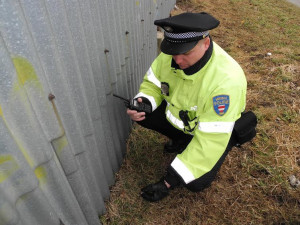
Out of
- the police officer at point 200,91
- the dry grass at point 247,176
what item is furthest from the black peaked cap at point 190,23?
the dry grass at point 247,176

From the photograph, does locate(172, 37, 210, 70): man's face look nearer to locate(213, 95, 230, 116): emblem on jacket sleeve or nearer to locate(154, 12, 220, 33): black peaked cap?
locate(154, 12, 220, 33): black peaked cap

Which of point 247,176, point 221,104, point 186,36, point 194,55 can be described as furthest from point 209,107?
point 247,176

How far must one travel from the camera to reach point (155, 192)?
7.56 feet

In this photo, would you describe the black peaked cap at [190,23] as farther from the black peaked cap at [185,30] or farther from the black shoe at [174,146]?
the black shoe at [174,146]

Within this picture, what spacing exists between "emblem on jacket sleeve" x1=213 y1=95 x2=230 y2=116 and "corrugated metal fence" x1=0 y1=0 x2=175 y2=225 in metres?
0.88

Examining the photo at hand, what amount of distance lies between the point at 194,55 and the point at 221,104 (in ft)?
1.39

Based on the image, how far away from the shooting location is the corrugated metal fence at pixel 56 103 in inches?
37.6

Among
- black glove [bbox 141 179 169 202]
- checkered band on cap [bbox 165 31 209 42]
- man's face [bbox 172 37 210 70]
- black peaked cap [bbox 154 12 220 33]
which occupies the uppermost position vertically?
black peaked cap [bbox 154 12 220 33]

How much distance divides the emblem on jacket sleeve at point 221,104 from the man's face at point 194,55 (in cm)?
34

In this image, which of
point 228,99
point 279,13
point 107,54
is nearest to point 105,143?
point 107,54

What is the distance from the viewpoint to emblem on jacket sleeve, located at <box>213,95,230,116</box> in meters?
1.66

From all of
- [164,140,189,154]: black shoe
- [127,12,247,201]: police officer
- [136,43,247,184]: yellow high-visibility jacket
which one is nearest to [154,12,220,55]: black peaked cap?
[127,12,247,201]: police officer

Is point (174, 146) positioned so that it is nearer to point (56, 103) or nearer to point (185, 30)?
point (185, 30)

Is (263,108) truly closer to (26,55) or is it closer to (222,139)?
(222,139)
